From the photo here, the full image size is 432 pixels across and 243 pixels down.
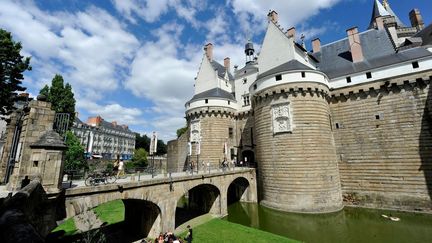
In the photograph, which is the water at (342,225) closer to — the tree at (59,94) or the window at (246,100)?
the window at (246,100)

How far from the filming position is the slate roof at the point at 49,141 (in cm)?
724

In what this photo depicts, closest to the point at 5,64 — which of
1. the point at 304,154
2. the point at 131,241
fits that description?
the point at 131,241

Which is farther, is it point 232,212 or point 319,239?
point 232,212

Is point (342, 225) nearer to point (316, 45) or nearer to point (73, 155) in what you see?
point (316, 45)

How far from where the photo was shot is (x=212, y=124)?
26.5 meters

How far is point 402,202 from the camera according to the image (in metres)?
18.1

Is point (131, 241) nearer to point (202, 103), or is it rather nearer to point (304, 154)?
point (304, 154)

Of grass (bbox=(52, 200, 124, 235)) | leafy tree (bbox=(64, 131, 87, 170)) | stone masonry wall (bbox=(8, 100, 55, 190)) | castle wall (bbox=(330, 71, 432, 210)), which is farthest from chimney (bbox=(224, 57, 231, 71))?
stone masonry wall (bbox=(8, 100, 55, 190))

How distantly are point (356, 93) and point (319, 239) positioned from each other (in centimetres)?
1513

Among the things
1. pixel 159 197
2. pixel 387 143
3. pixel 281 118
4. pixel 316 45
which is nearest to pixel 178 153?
pixel 281 118

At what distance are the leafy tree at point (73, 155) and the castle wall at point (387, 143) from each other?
106ft

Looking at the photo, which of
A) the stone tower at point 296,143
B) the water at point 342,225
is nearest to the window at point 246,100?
the stone tower at point 296,143

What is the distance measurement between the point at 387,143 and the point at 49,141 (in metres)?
24.5

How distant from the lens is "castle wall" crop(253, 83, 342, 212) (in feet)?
59.5
